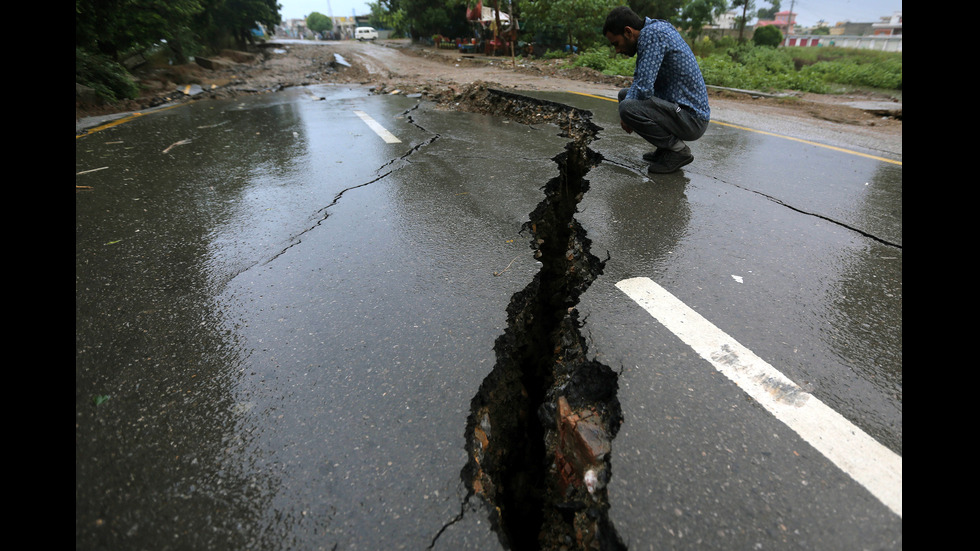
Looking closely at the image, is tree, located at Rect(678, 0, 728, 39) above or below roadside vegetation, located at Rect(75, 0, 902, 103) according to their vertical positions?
above

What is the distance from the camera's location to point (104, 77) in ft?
29.9

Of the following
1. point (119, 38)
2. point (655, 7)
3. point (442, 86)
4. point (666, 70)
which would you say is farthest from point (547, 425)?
point (655, 7)

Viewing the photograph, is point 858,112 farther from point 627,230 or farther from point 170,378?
point 170,378

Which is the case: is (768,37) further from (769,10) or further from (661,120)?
(661,120)

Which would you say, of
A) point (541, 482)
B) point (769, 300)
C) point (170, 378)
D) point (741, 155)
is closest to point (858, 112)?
point (741, 155)

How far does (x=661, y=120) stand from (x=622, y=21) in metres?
0.94

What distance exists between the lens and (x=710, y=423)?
5.44 ft

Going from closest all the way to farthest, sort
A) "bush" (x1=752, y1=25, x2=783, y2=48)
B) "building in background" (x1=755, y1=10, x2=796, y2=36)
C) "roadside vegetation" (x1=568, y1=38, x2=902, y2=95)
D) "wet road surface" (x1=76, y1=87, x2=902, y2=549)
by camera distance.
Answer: "wet road surface" (x1=76, y1=87, x2=902, y2=549)
"roadside vegetation" (x1=568, y1=38, x2=902, y2=95)
"bush" (x1=752, y1=25, x2=783, y2=48)
"building in background" (x1=755, y1=10, x2=796, y2=36)

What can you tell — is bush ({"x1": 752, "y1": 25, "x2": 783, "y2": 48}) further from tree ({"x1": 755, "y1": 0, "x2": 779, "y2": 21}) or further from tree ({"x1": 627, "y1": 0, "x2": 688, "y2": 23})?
tree ({"x1": 627, "y1": 0, "x2": 688, "y2": 23})

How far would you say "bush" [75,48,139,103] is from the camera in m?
8.68

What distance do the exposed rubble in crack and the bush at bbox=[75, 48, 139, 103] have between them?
9.94 meters

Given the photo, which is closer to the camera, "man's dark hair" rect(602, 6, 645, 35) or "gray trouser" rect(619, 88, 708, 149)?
"man's dark hair" rect(602, 6, 645, 35)

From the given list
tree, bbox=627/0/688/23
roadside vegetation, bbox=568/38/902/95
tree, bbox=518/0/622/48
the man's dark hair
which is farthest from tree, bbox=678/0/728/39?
the man's dark hair
